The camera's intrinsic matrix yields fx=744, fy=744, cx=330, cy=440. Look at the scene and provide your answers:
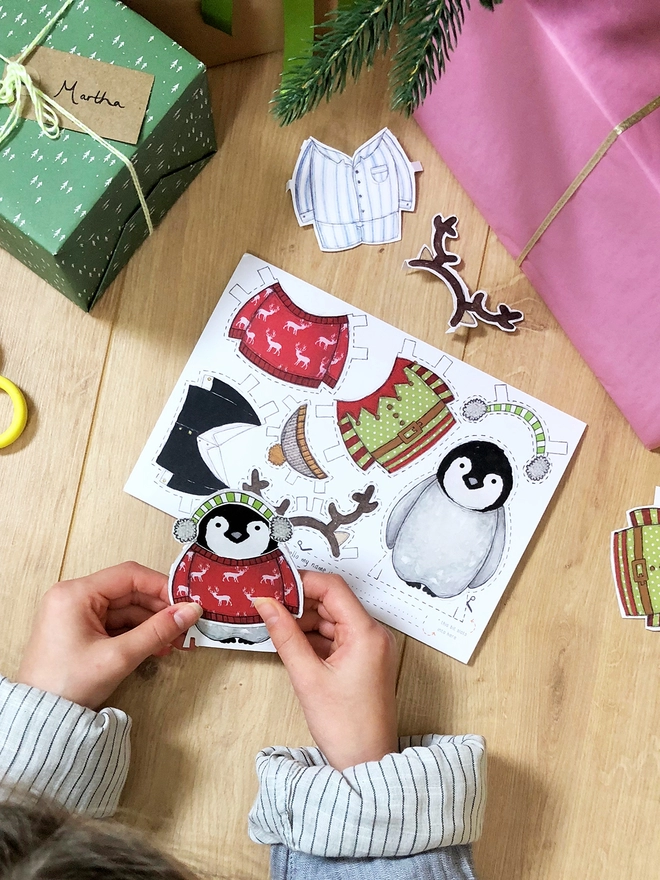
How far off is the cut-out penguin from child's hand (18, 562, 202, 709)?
0.18 meters

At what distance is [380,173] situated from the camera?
631 millimetres

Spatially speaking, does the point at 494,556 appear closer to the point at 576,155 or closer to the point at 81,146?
the point at 576,155

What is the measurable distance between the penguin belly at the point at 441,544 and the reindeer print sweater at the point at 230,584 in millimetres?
93

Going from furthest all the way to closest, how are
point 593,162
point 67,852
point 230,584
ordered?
point 230,584 < point 593,162 < point 67,852

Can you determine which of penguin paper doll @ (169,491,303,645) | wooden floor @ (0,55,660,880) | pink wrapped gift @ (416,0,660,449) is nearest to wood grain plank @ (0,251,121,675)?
wooden floor @ (0,55,660,880)

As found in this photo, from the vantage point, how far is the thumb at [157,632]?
54cm

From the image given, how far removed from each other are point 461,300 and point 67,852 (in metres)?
0.47

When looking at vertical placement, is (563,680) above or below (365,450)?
below

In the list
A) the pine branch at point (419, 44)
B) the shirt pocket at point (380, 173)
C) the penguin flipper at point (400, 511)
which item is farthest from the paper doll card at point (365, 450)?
the pine branch at point (419, 44)

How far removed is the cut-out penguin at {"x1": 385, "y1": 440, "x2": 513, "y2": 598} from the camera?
0.60 meters

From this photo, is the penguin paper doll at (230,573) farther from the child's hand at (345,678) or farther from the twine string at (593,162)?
the twine string at (593,162)

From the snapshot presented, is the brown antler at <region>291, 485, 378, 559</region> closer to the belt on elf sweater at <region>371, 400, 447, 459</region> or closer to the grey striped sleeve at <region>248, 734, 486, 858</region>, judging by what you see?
the belt on elf sweater at <region>371, 400, 447, 459</region>

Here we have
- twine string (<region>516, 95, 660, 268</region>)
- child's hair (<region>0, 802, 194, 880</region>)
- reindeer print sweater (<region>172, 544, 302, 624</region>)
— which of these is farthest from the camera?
reindeer print sweater (<region>172, 544, 302, 624</region>)

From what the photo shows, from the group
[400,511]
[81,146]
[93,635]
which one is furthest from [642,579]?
[81,146]
